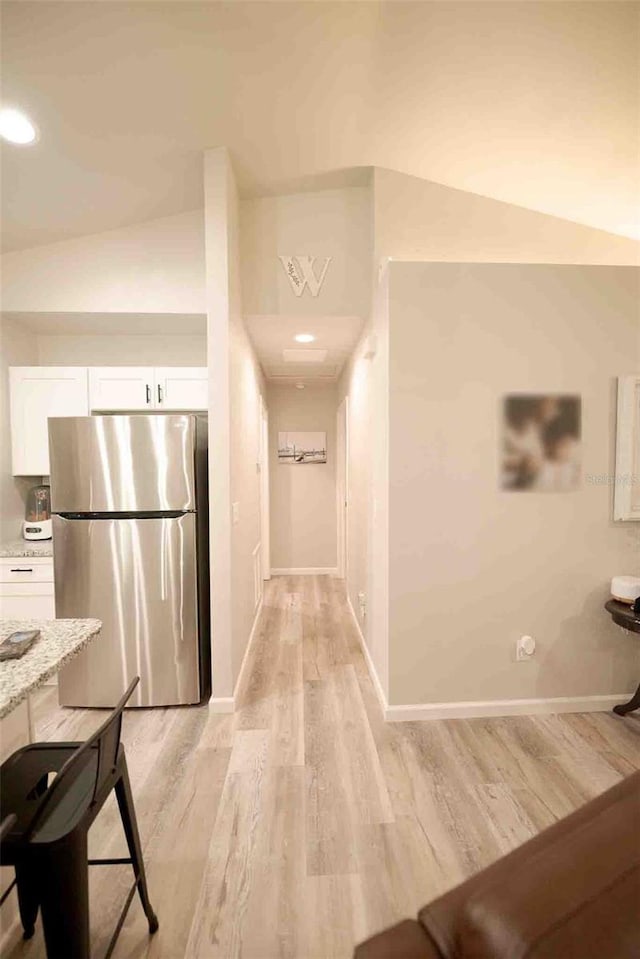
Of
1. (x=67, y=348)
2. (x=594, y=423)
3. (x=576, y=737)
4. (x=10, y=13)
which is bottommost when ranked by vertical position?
(x=576, y=737)

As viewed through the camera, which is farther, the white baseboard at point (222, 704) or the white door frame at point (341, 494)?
the white door frame at point (341, 494)

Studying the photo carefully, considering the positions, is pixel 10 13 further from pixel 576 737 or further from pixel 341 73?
pixel 576 737

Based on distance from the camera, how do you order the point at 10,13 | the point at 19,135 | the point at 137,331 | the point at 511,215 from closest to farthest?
the point at 10,13
the point at 19,135
the point at 511,215
the point at 137,331

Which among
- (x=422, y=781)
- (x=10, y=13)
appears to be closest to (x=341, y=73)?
(x=10, y=13)

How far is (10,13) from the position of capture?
1.47 meters

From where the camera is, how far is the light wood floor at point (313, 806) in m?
1.26

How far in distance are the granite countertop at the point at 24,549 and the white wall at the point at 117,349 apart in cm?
135

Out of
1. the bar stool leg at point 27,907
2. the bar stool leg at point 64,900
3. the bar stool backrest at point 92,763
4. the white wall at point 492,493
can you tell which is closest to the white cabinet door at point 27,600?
the bar stool leg at point 27,907

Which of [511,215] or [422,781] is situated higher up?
[511,215]

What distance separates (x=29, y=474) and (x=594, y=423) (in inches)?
139

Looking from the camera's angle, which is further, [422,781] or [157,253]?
[157,253]

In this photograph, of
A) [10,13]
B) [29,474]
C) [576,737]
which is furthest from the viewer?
[29,474]

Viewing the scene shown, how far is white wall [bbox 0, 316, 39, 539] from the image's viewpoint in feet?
9.07

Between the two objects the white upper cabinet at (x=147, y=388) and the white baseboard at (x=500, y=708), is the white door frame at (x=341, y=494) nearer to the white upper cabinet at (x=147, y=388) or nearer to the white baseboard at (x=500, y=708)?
the white upper cabinet at (x=147, y=388)
